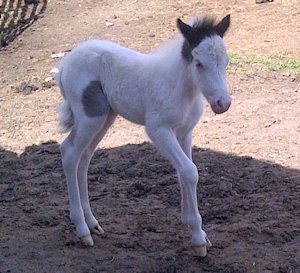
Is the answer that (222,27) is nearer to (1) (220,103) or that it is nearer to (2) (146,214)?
(1) (220,103)

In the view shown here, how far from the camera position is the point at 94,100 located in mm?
4559

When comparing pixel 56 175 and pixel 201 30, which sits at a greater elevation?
pixel 201 30

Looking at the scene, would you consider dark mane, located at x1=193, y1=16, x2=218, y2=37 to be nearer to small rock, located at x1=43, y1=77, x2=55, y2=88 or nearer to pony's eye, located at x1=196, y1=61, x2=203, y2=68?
pony's eye, located at x1=196, y1=61, x2=203, y2=68

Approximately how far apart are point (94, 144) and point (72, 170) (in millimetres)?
318

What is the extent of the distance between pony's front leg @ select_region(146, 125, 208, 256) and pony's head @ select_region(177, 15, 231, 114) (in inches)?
14.1

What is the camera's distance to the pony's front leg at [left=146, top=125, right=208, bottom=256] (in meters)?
4.22

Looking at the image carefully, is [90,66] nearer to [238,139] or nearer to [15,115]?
[238,139]

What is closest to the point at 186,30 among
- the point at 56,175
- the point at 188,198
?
the point at 188,198

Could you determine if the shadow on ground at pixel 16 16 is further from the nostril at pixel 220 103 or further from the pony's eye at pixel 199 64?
the nostril at pixel 220 103

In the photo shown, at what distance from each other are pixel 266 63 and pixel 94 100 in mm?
4152

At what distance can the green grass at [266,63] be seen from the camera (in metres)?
8.12

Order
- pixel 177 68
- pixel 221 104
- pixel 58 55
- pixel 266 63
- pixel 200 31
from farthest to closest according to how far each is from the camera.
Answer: pixel 58 55 → pixel 266 63 → pixel 177 68 → pixel 200 31 → pixel 221 104

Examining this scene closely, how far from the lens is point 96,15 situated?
10.9 m

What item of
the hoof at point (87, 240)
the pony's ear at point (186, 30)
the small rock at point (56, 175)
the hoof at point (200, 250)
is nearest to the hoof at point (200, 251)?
the hoof at point (200, 250)
